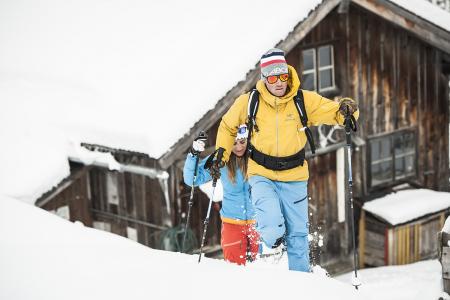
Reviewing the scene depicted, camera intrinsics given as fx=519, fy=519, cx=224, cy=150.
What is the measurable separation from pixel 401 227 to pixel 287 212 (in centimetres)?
753

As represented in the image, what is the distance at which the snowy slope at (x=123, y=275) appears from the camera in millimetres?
3355

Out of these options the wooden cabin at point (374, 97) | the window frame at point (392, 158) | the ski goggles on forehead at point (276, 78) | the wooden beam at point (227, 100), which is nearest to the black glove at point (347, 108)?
the ski goggles on forehead at point (276, 78)

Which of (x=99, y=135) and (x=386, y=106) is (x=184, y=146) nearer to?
(x=99, y=135)

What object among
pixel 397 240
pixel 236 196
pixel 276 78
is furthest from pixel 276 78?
pixel 397 240

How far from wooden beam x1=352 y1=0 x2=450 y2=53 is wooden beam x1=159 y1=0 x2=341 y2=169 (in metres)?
1.52

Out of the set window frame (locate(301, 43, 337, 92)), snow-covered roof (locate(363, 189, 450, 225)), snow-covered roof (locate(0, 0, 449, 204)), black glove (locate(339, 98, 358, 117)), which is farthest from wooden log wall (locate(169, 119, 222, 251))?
black glove (locate(339, 98, 358, 117))

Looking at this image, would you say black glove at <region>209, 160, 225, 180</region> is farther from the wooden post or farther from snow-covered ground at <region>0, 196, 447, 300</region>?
the wooden post

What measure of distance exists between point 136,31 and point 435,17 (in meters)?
6.94

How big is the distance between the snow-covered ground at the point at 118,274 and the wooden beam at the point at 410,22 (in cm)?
752

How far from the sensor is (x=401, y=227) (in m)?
11.6

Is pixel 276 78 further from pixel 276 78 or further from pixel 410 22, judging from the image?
pixel 410 22

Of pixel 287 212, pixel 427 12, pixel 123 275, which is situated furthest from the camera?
pixel 427 12

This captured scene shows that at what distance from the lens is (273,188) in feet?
16.1

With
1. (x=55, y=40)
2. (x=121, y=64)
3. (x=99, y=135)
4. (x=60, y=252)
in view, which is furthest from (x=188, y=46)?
(x=60, y=252)
